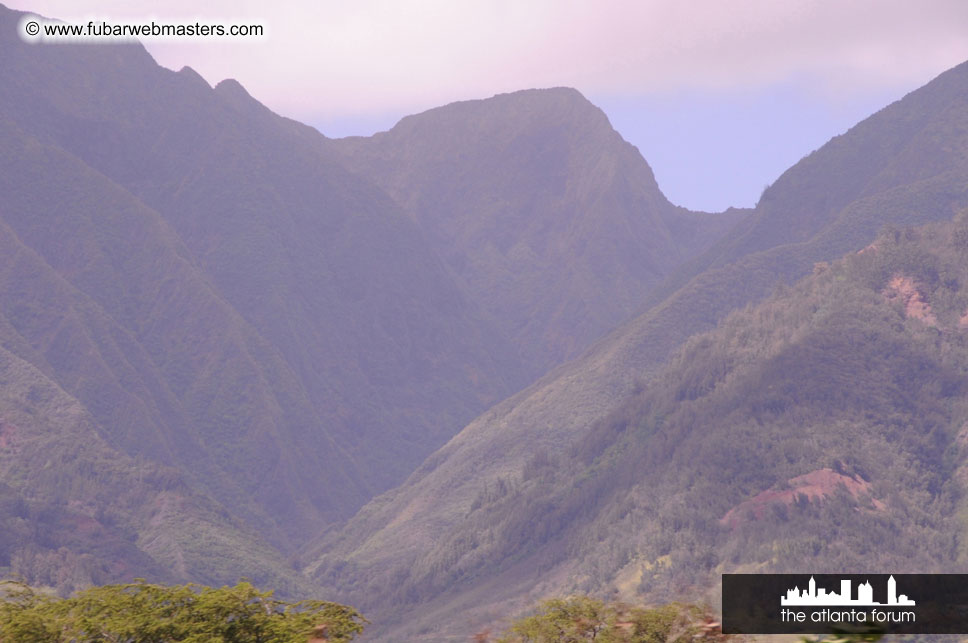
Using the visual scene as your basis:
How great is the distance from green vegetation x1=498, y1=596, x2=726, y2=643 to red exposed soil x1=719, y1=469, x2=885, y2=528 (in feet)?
315

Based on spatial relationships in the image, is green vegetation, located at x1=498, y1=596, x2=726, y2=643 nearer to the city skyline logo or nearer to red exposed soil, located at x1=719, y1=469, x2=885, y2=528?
the city skyline logo

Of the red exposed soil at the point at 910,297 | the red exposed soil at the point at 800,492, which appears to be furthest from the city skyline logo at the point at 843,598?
the red exposed soil at the point at 910,297

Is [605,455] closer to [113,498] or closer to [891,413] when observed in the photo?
[891,413]

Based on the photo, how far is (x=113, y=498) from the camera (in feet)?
536

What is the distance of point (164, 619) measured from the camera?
3294 centimetres

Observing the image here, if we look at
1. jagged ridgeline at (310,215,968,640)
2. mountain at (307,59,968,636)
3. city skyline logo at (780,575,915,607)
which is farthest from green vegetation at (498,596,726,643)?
mountain at (307,59,968,636)

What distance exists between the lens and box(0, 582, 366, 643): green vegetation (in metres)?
31.8

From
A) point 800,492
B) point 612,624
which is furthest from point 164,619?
point 800,492

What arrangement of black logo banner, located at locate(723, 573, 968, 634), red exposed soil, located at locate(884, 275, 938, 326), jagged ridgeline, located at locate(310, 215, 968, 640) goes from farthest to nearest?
red exposed soil, located at locate(884, 275, 938, 326), jagged ridgeline, located at locate(310, 215, 968, 640), black logo banner, located at locate(723, 573, 968, 634)

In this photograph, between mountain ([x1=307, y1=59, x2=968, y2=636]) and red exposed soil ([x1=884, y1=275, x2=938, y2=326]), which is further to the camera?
red exposed soil ([x1=884, y1=275, x2=938, y2=326])

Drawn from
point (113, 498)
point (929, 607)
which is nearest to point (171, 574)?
point (113, 498)

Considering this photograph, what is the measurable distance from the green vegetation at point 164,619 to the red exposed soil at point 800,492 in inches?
3928

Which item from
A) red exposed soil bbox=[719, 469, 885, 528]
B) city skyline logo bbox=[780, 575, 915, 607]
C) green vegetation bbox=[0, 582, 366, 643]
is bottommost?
green vegetation bbox=[0, 582, 366, 643]

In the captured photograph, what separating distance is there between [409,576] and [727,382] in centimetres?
4822
